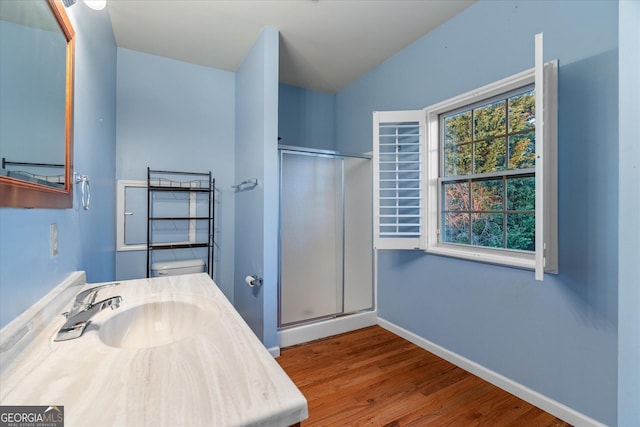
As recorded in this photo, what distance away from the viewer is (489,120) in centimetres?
199

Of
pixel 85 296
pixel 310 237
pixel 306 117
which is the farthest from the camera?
pixel 306 117

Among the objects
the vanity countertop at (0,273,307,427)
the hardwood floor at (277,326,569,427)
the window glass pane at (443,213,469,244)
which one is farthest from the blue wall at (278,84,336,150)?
the vanity countertop at (0,273,307,427)

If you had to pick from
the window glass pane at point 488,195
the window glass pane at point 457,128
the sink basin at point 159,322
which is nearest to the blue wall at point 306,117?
the window glass pane at point 457,128

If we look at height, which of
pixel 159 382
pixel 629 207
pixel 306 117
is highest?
pixel 306 117

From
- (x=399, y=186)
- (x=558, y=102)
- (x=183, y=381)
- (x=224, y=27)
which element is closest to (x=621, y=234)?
(x=558, y=102)

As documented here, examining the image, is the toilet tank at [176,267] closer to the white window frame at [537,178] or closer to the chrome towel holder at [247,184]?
the chrome towel holder at [247,184]

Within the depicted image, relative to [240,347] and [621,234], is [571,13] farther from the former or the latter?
[240,347]

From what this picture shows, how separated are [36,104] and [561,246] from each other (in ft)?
7.84

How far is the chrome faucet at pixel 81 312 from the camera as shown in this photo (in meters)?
0.77

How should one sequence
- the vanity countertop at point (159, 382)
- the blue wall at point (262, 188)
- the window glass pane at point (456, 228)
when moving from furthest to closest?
the blue wall at point (262, 188) < the window glass pane at point (456, 228) < the vanity countertop at point (159, 382)

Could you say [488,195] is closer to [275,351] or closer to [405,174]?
[405,174]

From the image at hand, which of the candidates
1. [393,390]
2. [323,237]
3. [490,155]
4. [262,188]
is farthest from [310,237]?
[490,155]

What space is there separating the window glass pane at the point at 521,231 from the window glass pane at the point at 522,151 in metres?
0.33

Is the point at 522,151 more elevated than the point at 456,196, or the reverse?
the point at 522,151
